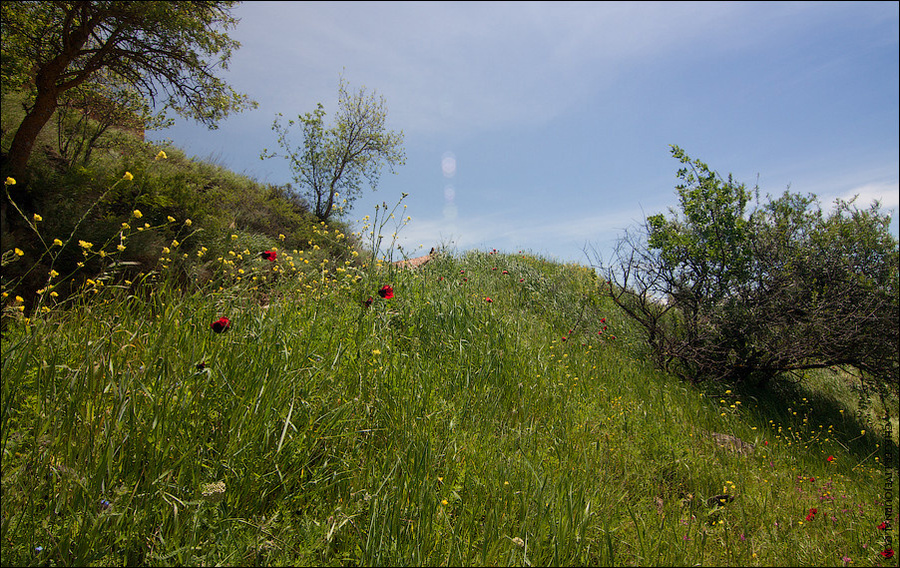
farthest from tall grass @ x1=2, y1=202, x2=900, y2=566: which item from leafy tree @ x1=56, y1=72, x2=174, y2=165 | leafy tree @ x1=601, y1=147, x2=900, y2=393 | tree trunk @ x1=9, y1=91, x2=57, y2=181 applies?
leafy tree @ x1=56, y1=72, x2=174, y2=165

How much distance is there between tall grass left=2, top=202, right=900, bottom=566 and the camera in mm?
1761

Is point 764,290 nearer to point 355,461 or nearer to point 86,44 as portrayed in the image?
point 355,461

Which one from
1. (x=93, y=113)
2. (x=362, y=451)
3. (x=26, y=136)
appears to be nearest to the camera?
(x=362, y=451)

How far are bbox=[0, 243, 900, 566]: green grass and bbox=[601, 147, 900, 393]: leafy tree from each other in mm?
2135

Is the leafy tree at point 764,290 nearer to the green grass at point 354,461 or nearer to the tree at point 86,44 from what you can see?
the green grass at point 354,461

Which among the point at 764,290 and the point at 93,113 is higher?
the point at 93,113

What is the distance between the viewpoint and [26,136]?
6.47 metres

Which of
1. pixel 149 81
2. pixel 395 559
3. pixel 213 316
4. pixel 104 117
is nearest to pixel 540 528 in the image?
pixel 395 559

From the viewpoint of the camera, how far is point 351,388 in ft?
9.66

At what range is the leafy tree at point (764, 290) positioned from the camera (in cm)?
618

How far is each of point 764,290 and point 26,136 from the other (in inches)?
490

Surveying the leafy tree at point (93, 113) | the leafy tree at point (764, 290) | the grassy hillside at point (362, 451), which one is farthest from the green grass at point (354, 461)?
the leafy tree at point (93, 113)

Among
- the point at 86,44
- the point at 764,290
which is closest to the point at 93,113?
the point at 86,44

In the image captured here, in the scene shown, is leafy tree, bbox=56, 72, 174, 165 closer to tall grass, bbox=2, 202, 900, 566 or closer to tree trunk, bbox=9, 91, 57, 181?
tree trunk, bbox=9, 91, 57, 181
